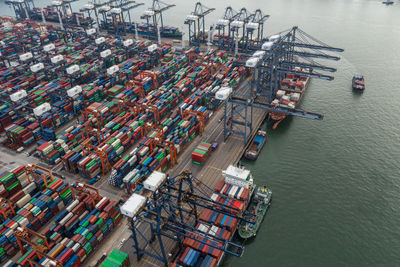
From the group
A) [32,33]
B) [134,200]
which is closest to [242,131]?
[134,200]

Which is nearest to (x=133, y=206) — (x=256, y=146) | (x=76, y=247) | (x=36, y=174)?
(x=76, y=247)

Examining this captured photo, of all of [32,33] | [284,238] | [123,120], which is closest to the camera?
[284,238]

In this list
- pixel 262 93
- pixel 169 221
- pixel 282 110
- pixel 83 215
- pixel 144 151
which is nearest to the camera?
pixel 169 221

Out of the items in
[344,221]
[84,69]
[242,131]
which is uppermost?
[84,69]

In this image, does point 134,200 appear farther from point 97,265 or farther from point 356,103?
point 356,103

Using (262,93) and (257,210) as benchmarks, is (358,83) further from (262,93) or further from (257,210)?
(257,210)

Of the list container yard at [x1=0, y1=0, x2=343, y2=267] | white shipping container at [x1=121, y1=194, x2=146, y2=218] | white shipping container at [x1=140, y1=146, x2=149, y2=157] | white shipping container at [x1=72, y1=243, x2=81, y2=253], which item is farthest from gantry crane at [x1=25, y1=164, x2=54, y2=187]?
white shipping container at [x1=121, y1=194, x2=146, y2=218]

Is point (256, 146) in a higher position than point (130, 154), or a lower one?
lower
